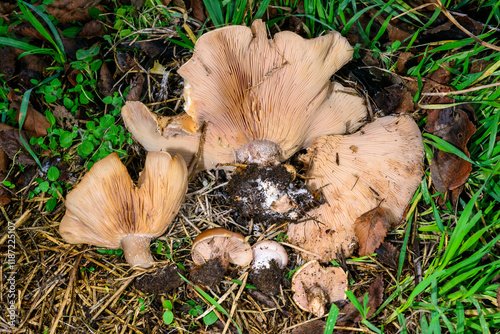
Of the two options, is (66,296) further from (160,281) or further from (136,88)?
(136,88)

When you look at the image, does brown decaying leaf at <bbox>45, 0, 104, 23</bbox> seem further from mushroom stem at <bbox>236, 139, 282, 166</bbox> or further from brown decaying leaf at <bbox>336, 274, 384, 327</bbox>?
brown decaying leaf at <bbox>336, 274, 384, 327</bbox>

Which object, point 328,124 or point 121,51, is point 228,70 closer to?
point 328,124

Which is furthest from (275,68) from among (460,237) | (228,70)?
(460,237)

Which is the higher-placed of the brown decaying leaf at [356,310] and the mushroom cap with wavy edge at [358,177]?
the mushroom cap with wavy edge at [358,177]

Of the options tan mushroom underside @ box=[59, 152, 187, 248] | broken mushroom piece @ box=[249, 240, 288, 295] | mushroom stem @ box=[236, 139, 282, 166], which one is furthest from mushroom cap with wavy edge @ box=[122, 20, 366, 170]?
broken mushroom piece @ box=[249, 240, 288, 295]

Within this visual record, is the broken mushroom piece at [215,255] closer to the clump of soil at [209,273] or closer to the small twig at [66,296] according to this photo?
the clump of soil at [209,273]

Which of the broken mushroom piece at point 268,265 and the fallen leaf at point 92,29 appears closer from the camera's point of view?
the broken mushroom piece at point 268,265

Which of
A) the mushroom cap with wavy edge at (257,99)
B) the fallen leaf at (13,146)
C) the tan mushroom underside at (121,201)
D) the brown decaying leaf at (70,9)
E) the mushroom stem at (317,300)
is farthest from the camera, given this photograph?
the brown decaying leaf at (70,9)

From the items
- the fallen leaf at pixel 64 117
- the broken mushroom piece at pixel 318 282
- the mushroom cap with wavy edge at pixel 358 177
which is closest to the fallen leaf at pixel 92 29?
the fallen leaf at pixel 64 117
